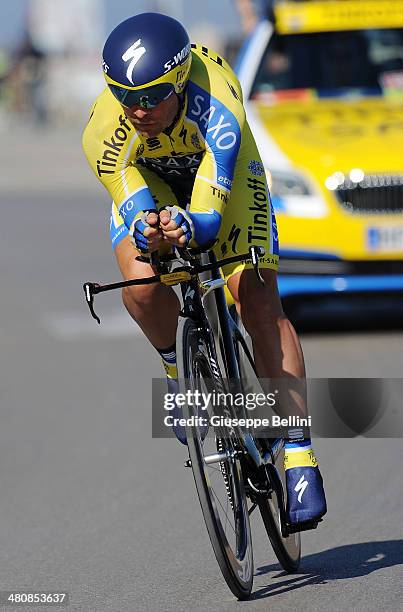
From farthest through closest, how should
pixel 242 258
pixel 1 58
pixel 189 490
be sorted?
pixel 1 58 < pixel 189 490 < pixel 242 258

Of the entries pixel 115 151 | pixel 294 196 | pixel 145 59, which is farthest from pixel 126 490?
pixel 294 196

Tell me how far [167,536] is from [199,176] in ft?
5.76

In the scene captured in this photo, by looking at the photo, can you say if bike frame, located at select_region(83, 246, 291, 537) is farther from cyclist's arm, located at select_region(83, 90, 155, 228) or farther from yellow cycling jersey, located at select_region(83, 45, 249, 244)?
cyclist's arm, located at select_region(83, 90, 155, 228)

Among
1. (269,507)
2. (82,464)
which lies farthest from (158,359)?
(269,507)

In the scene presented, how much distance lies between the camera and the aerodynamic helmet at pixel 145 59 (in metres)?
4.78

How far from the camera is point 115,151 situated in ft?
16.9

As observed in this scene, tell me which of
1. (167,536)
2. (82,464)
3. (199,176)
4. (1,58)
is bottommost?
(167,536)

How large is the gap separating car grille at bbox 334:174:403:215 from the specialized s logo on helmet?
5222mm

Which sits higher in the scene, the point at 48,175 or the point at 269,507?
the point at 48,175

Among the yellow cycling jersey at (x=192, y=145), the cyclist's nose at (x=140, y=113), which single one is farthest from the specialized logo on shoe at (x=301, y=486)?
the cyclist's nose at (x=140, y=113)

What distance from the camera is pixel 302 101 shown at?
1102cm

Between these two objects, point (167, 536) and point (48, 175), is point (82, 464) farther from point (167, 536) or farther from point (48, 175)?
point (48, 175)

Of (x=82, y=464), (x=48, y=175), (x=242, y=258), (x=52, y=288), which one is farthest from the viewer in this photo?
(x=48, y=175)

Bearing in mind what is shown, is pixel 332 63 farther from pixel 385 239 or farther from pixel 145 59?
pixel 145 59
